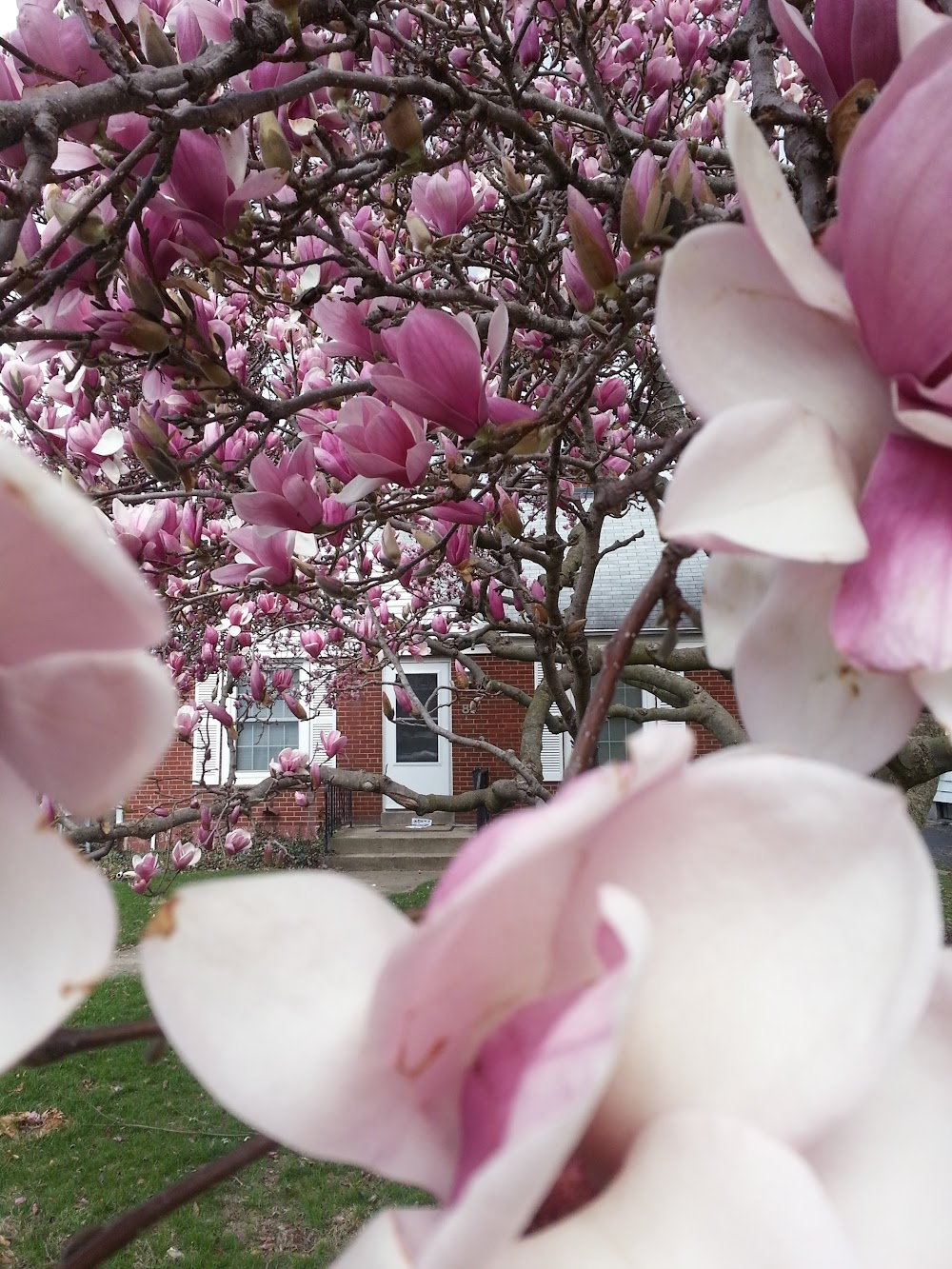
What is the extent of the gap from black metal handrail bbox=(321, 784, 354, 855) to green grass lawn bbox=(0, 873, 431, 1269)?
13.0 feet

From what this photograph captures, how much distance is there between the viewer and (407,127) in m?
1.05

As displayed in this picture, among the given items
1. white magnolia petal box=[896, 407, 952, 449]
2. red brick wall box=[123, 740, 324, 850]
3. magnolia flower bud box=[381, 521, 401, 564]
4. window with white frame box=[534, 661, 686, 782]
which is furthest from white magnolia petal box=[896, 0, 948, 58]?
red brick wall box=[123, 740, 324, 850]

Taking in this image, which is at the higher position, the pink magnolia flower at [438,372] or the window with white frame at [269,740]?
the pink magnolia flower at [438,372]

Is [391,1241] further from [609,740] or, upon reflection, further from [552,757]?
[552,757]

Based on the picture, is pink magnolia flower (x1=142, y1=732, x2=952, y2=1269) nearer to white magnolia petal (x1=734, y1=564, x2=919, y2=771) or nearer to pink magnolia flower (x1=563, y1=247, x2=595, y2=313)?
white magnolia petal (x1=734, y1=564, x2=919, y2=771)

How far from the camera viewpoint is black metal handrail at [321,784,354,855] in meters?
8.33

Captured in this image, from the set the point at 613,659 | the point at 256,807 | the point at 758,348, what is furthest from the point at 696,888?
the point at 256,807

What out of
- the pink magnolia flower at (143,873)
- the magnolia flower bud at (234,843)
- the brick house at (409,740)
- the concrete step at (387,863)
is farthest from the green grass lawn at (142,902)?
the magnolia flower bud at (234,843)

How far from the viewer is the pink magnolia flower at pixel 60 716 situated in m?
0.23

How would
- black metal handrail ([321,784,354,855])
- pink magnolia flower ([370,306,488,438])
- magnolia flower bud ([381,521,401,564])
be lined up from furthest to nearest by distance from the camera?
black metal handrail ([321,784,354,855])
magnolia flower bud ([381,521,401,564])
pink magnolia flower ([370,306,488,438])

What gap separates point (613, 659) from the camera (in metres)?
0.37

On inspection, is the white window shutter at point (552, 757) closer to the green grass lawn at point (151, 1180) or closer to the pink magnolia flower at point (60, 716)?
the green grass lawn at point (151, 1180)

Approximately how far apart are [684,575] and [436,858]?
3250 mm

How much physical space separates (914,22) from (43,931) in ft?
1.46
